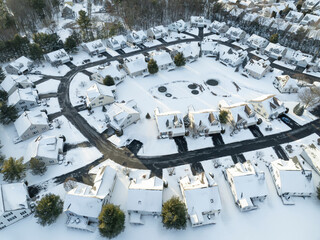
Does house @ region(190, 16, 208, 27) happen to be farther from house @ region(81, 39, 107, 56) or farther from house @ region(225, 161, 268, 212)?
house @ region(225, 161, 268, 212)

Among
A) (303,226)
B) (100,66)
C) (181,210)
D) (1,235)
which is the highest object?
(100,66)

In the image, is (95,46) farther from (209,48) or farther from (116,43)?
(209,48)

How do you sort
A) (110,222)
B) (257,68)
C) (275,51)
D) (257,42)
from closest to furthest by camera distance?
(110,222) → (257,68) → (275,51) → (257,42)

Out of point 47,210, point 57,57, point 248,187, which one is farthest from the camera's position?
point 57,57

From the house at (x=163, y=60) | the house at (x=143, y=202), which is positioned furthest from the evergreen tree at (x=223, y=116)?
the house at (x=163, y=60)

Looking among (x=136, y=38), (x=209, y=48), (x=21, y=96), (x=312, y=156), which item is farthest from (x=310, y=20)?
(x=21, y=96)

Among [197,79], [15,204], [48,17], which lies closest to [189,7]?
[197,79]

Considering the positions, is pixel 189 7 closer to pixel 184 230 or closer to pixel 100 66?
pixel 100 66
